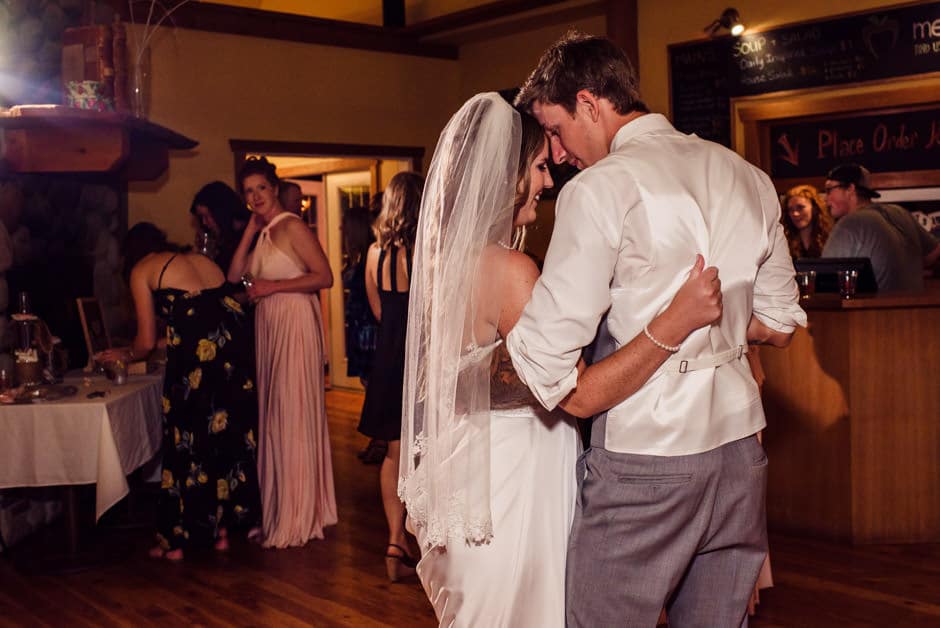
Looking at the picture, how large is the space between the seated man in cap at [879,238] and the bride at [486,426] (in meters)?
3.81

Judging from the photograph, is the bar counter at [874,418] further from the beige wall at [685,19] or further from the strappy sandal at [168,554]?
the strappy sandal at [168,554]

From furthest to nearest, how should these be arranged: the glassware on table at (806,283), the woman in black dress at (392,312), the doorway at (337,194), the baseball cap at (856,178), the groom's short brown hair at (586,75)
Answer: the doorway at (337,194)
the baseball cap at (856,178)
the glassware on table at (806,283)
the woman in black dress at (392,312)
the groom's short brown hair at (586,75)

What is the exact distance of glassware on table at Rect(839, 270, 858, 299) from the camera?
14.9 feet

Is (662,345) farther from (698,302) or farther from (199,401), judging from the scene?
(199,401)

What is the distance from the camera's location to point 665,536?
5.65 ft

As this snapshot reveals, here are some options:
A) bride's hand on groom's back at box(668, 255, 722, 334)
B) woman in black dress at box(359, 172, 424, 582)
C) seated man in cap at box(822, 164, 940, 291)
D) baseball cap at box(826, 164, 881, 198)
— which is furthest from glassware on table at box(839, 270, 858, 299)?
bride's hand on groom's back at box(668, 255, 722, 334)

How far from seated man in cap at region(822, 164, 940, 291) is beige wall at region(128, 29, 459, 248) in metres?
4.21

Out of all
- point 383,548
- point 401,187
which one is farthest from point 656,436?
point 383,548

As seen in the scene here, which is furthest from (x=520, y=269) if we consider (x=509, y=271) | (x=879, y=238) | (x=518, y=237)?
(x=879, y=238)

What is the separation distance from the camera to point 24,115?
4.49 m

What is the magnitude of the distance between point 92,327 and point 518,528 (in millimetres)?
3633

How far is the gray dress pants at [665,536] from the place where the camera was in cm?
172

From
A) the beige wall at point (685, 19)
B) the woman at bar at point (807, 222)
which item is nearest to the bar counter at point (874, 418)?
the woman at bar at point (807, 222)

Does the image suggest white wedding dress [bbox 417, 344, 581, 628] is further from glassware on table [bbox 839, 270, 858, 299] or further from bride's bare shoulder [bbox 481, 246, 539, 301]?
glassware on table [bbox 839, 270, 858, 299]
